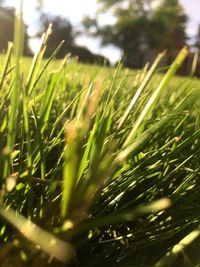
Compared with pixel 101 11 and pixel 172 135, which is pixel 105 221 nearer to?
pixel 172 135

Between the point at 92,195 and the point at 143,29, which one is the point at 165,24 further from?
the point at 92,195

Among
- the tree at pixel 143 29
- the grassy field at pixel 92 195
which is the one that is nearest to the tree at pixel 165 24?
the tree at pixel 143 29

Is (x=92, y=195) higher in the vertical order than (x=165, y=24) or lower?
higher

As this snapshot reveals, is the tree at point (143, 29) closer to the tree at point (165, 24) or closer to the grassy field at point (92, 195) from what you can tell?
the tree at point (165, 24)

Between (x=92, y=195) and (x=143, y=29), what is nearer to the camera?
(x=92, y=195)

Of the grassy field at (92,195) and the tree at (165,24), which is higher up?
the grassy field at (92,195)

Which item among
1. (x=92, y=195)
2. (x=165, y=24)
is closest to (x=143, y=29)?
(x=165, y=24)

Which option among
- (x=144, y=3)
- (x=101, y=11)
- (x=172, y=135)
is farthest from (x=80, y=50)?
(x=172, y=135)

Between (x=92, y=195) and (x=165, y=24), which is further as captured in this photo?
(x=165, y=24)

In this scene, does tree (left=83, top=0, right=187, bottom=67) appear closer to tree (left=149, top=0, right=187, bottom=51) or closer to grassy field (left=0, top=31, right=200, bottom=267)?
tree (left=149, top=0, right=187, bottom=51)

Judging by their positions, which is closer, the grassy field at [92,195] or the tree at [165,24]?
the grassy field at [92,195]

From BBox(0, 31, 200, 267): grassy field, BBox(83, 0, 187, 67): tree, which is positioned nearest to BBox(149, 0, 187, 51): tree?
BBox(83, 0, 187, 67): tree
